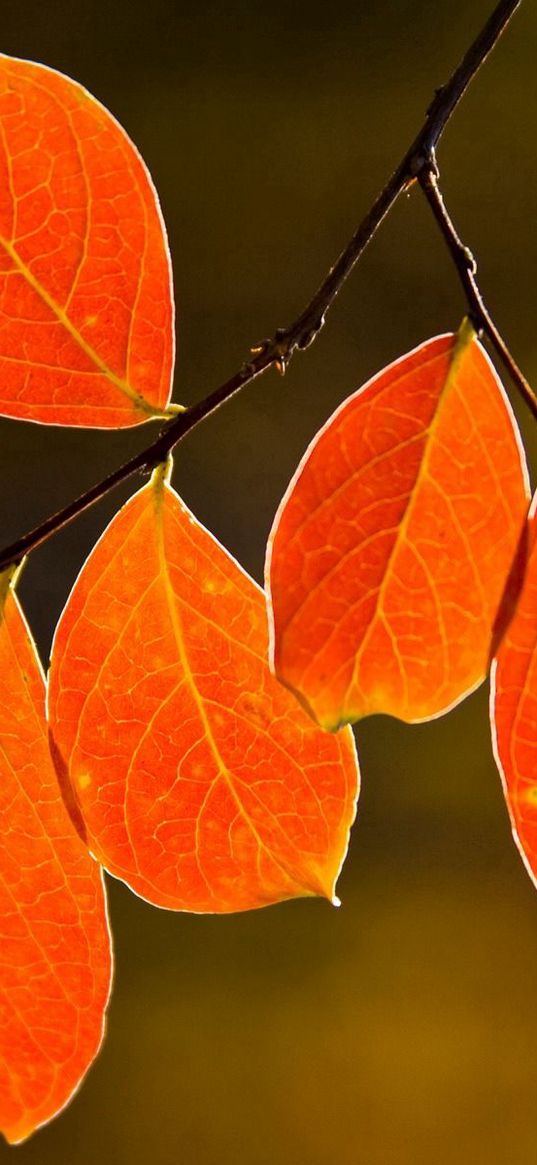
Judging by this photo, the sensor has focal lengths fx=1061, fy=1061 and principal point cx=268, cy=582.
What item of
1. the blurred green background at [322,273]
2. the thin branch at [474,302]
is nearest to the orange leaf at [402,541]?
the thin branch at [474,302]

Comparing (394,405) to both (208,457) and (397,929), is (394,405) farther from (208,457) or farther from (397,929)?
(397,929)

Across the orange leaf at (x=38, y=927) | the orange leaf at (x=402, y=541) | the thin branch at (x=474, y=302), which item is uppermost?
the thin branch at (x=474, y=302)

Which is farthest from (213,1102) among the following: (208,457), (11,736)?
(11,736)

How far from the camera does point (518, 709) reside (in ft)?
0.99

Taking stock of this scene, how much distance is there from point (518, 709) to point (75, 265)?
18 cm

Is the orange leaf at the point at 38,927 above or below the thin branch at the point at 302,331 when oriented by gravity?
below

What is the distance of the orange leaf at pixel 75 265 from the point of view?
0.30 m

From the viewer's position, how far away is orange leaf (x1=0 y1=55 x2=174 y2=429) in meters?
0.30

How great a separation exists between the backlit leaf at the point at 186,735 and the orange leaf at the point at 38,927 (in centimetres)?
1

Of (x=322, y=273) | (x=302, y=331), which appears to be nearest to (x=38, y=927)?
(x=302, y=331)

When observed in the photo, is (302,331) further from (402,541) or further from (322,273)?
(322,273)

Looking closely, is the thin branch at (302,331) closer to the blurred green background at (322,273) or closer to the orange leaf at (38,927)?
the orange leaf at (38,927)

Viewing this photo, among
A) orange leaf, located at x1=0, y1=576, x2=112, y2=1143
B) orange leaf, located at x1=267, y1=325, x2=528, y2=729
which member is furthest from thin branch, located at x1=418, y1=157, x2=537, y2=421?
orange leaf, located at x1=0, y1=576, x2=112, y2=1143

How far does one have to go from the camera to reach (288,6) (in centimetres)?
104
